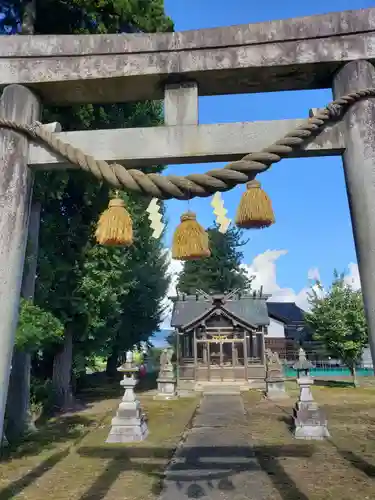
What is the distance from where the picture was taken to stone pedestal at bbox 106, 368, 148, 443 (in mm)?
9438

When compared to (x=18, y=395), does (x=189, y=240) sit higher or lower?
higher

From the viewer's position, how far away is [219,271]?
33.8 meters

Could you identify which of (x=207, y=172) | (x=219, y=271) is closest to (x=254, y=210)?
(x=207, y=172)

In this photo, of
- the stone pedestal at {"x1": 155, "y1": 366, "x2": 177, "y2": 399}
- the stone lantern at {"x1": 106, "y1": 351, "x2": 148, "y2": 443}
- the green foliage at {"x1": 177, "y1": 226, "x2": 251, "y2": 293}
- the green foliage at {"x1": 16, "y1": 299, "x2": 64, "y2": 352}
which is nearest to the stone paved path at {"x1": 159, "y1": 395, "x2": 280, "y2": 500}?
the stone lantern at {"x1": 106, "y1": 351, "x2": 148, "y2": 443}

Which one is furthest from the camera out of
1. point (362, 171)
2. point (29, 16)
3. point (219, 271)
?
point (219, 271)

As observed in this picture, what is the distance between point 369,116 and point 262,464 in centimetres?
634

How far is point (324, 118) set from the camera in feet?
9.78

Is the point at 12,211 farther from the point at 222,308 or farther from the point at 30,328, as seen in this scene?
the point at 222,308

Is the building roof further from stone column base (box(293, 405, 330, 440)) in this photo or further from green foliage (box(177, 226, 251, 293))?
stone column base (box(293, 405, 330, 440))

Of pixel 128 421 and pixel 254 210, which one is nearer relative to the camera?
pixel 254 210

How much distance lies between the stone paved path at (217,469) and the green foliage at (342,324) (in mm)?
13037

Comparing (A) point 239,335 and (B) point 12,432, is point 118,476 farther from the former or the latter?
(A) point 239,335

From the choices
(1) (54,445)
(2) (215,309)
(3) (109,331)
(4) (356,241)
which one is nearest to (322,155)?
(4) (356,241)

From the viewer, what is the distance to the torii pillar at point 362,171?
9.19 feet
